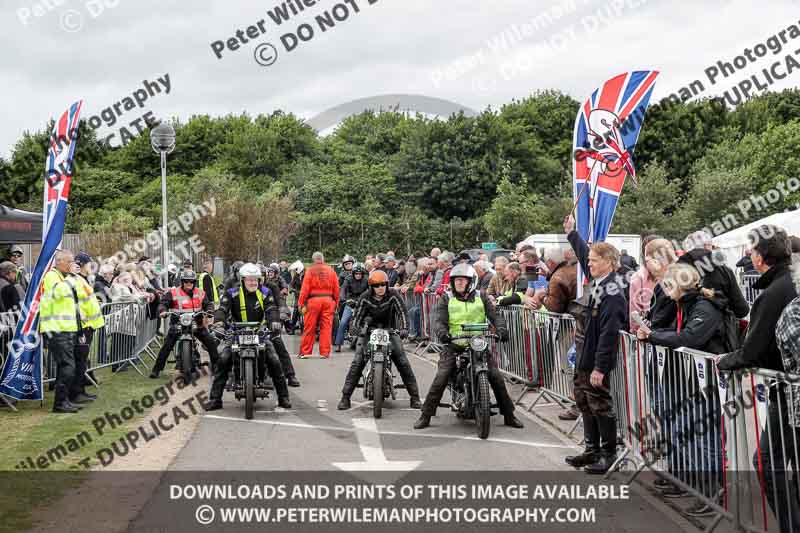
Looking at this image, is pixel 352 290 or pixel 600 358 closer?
pixel 600 358

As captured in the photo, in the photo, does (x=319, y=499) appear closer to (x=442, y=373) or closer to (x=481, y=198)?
(x=442, y=373)

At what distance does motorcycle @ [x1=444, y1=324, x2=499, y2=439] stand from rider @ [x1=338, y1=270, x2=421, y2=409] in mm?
1189

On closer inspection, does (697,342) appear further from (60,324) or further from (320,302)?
(320,302)

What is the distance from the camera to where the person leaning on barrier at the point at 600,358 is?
24.4 feet

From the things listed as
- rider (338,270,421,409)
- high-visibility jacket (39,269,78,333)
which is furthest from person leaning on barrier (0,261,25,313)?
rider (338,270,421,409)

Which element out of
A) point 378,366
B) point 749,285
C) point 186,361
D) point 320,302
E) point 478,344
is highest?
point 749,285

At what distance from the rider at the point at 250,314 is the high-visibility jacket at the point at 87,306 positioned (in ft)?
6.60

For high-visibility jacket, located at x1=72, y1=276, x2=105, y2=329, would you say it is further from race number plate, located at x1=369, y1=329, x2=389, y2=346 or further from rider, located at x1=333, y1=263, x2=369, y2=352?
rider, located at x1=333, y1=263, x2=369, y2=352

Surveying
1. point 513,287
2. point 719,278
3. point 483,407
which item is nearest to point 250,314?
point 483,407

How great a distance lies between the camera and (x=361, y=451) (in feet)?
28.0

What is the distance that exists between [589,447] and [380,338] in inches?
147

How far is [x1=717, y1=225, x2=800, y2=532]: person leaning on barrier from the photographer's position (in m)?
5.17

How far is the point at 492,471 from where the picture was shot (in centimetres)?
758

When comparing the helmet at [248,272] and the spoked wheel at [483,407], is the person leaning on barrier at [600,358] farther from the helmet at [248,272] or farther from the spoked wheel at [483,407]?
the helmet at [248,272]
